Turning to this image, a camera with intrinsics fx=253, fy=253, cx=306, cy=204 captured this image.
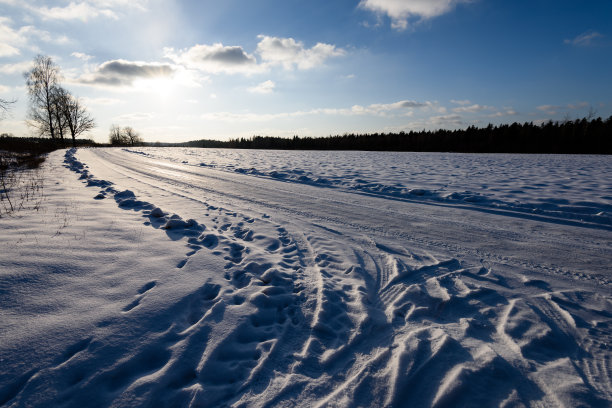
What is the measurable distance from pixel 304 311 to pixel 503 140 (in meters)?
45.7

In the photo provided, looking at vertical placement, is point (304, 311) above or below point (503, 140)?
below

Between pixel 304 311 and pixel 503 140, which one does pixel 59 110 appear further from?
pixel 503 140

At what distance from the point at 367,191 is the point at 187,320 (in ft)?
20.4

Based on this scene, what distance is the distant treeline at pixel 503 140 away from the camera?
30.6m

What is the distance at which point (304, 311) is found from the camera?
2.46 m

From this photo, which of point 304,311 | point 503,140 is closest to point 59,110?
point 304,311

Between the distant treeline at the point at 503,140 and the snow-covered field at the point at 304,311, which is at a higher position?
the distant treeline at the point at 503,140

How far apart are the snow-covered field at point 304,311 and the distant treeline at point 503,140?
128 feet

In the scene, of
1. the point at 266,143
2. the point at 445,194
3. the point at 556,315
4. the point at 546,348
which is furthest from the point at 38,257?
the point at 266,143

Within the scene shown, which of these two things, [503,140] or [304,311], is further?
[503,140]

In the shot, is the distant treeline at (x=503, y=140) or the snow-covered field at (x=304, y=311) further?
A: the distant treeline at (x=503, y=140)

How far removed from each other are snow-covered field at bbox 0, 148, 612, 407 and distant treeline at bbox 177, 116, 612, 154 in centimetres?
3893

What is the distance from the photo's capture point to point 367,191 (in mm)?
7582

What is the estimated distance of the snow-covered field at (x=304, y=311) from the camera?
1669 mm
